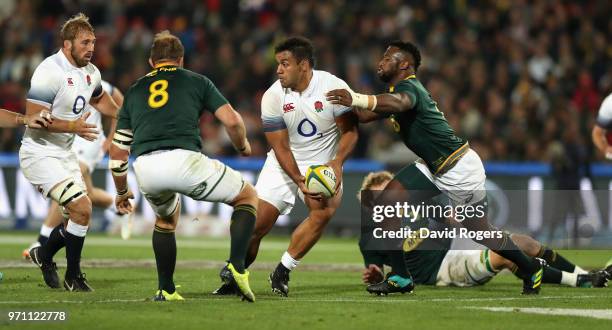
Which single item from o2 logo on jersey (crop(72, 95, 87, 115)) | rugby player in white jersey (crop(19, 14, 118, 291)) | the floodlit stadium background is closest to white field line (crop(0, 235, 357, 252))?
the floodlit stadium background

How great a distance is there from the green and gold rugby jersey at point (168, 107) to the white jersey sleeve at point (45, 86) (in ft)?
5.19

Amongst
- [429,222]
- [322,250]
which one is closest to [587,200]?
[322,250]

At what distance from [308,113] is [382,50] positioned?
1288 centimetres

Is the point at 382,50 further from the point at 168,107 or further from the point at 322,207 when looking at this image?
the point at 168,107

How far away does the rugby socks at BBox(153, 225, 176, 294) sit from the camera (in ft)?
30.0

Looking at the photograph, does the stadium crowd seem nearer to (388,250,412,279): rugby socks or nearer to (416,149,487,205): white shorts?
(416,149,487,205): white shorts

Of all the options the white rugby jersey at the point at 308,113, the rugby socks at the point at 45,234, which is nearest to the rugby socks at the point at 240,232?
the white rugby jersey at the point at 308,113

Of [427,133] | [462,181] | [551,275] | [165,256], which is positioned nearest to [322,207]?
[427,133]

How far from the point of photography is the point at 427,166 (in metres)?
10.5

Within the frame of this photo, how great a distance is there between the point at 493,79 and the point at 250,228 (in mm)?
14161

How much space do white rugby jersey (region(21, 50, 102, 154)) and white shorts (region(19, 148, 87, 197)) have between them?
0.08 m

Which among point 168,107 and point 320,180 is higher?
point 168,107

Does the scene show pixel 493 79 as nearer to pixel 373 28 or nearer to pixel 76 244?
pixel 373 28

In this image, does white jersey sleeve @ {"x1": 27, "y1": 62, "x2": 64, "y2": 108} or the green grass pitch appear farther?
white jersey sleeve @ {"x1": 27, "y1": 62, "x2": 64, "y2": 108}
